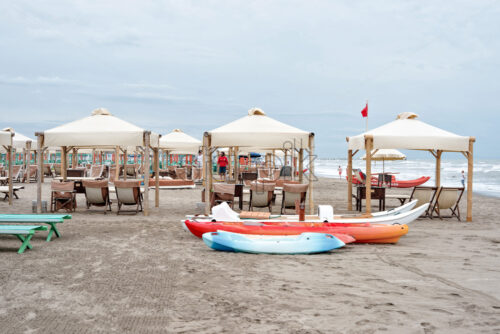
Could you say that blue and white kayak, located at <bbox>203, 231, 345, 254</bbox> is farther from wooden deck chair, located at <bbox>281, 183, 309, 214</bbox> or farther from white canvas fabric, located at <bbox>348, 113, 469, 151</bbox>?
white canvas fabric, located at <bbox>348, 113, 469, 151</bbox>

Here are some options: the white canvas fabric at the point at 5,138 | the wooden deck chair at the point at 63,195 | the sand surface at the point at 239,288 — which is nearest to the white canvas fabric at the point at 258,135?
the sand surface at the point at 239,288

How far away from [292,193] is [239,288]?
217 inches

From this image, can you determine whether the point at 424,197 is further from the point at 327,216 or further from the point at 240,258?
the point at 240,258

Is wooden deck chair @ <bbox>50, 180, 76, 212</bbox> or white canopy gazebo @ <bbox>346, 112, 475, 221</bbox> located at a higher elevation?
white canopy gazebo @ <bbox>346, 112, 475, 221</bbox>

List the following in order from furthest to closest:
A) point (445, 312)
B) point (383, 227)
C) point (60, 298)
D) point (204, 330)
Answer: point (383, 227), point (60, 298), point (445, 312), point (204, 330)

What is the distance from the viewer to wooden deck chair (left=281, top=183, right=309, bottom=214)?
9.59 meters

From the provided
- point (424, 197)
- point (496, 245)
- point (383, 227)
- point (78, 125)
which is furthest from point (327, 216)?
point (78, 125)

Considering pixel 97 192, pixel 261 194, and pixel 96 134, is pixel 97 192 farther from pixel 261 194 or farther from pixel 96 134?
pixel 261 194

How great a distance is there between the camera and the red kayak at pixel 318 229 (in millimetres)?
6700

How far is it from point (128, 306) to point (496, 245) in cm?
585

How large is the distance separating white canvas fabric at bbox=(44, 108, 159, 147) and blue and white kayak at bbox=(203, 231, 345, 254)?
4343mm

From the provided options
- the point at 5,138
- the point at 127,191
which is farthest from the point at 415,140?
the point at 5,138

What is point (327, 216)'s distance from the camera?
7191mm

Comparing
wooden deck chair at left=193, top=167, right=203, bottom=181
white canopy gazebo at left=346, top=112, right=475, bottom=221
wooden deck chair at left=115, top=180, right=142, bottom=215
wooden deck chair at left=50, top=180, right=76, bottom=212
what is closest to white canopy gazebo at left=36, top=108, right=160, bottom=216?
wooden deck chair at left=115, top=180, right=142, bottom=215
